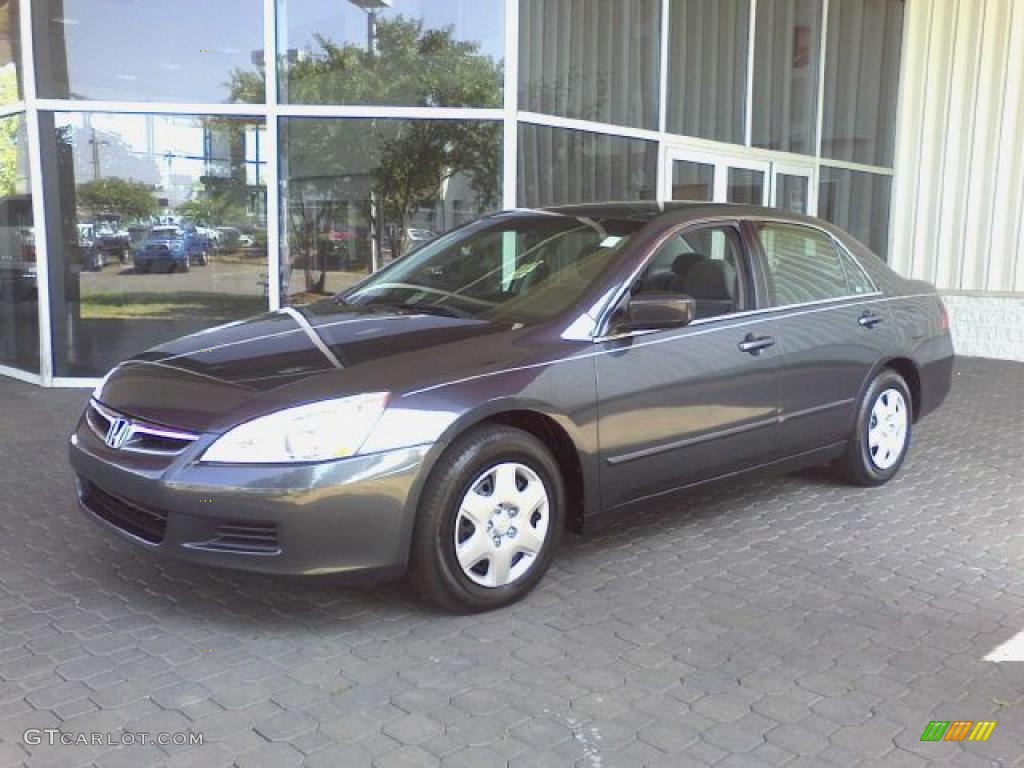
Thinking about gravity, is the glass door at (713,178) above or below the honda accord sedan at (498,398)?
above

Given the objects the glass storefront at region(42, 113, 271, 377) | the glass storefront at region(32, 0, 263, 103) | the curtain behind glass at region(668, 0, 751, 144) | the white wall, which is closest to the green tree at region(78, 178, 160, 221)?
the glass storefront at region(42, 113, 271, 377)

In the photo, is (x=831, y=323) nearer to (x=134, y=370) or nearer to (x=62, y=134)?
(x=134, y=370)

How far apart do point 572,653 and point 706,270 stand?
211cm

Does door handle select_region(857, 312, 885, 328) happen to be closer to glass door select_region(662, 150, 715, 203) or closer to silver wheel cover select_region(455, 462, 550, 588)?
silver wheel cover select_region(455, 462, 550, 588)

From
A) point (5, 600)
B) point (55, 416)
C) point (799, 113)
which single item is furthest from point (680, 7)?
point (5, 600)

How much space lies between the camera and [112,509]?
376 cm

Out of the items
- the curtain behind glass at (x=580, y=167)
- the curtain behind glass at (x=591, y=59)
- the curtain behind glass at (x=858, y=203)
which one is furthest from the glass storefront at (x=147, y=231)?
the curtain behind glass at (x=858, y=203)

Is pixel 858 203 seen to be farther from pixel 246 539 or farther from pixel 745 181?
pixel 246 539

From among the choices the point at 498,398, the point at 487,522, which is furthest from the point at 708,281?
the point at 487,522

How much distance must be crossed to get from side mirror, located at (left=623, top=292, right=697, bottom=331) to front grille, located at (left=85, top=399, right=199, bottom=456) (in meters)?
1.83

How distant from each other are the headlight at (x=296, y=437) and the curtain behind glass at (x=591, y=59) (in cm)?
606

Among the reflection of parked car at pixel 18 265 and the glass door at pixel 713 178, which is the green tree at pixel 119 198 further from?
the glass door at pixel 713 178

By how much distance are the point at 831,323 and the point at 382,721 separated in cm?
331

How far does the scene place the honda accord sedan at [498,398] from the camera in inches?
133
